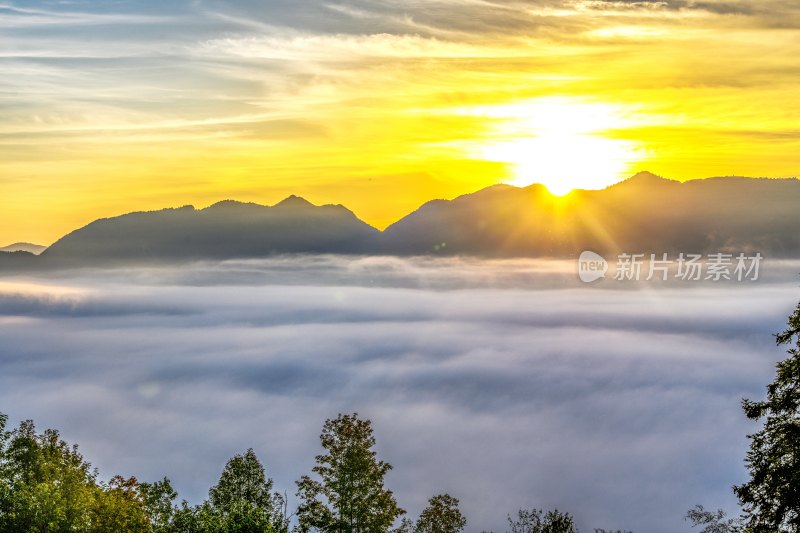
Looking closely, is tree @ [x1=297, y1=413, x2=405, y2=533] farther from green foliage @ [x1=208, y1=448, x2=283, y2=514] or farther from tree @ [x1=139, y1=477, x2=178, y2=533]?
green foliage @ [x1=208, y1=448, x2=283, y2=514]

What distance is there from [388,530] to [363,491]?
9.54 ft

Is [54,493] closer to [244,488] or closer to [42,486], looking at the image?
[42,486]

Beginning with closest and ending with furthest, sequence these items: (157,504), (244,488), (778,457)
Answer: (778,457) < (157,504) < (244,488)

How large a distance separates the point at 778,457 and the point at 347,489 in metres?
29.0

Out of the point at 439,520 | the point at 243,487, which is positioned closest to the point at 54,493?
the point at 243,487

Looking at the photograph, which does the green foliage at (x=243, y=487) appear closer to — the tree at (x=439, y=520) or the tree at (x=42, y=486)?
the tree at (x=42, y=486)

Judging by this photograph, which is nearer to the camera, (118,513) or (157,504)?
(118,513)

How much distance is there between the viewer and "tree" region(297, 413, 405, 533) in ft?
165

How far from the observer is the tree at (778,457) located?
26781mm

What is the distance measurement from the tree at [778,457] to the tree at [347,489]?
87.2 ft

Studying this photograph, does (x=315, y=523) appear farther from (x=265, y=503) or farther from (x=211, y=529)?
(x=265, y=503)

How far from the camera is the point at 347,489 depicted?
50.8m

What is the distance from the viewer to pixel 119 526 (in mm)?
47125

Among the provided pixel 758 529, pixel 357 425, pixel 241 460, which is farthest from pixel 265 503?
pixel 758 529
